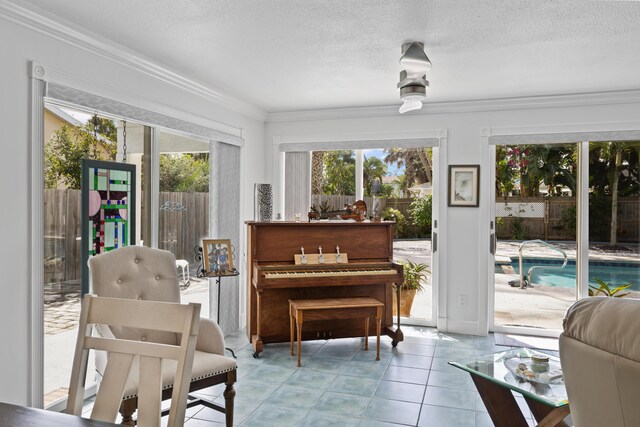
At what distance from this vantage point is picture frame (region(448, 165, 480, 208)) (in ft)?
17.1

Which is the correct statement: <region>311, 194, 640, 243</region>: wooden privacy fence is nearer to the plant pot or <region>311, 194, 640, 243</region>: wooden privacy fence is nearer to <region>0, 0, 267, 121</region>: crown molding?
the plant pot

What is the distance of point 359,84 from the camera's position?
446 centimetres

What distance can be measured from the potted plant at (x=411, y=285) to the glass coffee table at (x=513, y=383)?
8.61ft

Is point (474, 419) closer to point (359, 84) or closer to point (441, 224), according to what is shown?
point (441, 224)

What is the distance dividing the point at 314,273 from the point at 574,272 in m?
2.88

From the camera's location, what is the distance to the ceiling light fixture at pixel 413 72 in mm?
3184

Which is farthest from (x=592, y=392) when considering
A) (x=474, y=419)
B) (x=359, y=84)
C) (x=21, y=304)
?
(x=359, y=84)

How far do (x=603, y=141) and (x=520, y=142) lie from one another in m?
0.81

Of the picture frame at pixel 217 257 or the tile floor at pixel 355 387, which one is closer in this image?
the tile floor at pixel 355 387

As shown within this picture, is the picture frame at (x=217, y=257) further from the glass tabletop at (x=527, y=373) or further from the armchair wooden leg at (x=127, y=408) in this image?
the glass tabletop at (x=527, y=373)

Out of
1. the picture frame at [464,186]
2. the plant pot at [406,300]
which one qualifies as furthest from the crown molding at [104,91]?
the plant pot at [406,300]

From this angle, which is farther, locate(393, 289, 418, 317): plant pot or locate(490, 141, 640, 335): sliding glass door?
locate(393, 289, 418, 317): plant pot

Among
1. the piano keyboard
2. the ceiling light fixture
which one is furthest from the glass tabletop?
the ceiling light fixture

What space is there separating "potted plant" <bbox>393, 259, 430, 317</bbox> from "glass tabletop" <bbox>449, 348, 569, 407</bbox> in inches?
98.9
